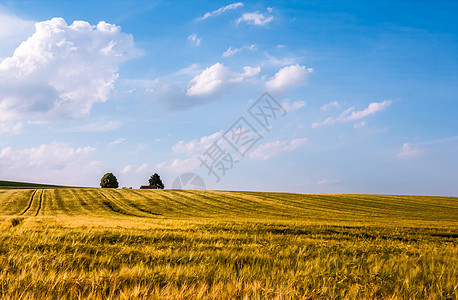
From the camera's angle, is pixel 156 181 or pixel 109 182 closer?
pixel 109 182

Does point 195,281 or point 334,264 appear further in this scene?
point 334,264

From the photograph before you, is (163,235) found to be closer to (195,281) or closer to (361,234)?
(195,281)

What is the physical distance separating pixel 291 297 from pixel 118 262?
2.19m

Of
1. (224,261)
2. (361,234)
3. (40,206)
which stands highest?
(224,261)

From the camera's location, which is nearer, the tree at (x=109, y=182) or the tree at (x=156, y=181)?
the tree at (x=109, y=182)

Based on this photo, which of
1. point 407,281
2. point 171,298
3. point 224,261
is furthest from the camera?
point 224,261

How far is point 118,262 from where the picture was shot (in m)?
3.61

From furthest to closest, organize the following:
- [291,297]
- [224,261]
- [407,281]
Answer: [224,261] → [407,281] → [291,297]

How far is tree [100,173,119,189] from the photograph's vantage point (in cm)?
8749

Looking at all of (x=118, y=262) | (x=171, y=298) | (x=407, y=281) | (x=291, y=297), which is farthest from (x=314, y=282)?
(x=118, y=262)

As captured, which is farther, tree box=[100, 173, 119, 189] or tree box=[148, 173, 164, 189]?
tree box=[148, 173, 164, 189]

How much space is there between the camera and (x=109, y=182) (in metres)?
87.5

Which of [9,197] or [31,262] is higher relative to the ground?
[31,262]

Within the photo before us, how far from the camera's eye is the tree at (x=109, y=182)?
3444 inches
